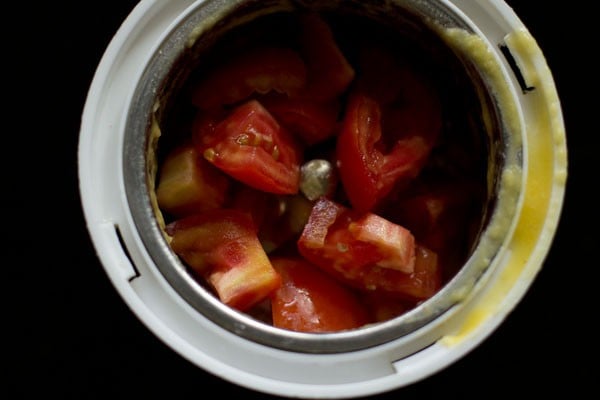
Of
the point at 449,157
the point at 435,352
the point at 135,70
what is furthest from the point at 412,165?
the point at 135,70

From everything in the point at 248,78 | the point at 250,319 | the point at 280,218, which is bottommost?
the point at 250,319

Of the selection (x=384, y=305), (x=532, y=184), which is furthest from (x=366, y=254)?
(x=532, y=184)

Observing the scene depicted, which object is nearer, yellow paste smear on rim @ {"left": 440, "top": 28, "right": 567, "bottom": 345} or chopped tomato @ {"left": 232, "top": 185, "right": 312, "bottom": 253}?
yellow paste smear on rim @ {"left": 440, "top": 28, "right": 567, "bottom": 345}

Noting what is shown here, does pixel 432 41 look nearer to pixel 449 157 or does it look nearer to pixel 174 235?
pixel 449 157

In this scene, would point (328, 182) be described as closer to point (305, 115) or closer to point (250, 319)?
point (305, 115)

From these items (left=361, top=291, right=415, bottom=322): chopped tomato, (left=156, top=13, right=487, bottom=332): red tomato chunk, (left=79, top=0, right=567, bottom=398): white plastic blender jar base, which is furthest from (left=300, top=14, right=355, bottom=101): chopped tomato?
(left=361, top=291, right=415, bottom=322): chopped tomato

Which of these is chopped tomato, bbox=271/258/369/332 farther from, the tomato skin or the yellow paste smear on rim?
the yellow paste smear on rim
